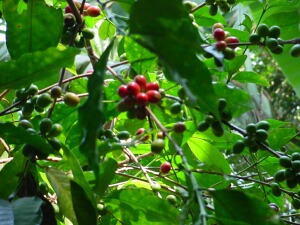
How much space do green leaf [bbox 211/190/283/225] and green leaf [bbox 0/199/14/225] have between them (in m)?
0.25

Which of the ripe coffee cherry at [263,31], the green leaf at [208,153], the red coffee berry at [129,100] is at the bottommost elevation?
the green leaf at [208,153]

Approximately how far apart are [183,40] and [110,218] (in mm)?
503

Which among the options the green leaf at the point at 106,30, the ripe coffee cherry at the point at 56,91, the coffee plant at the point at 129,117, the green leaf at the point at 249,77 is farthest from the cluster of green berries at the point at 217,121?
the green leaf at the point at 106,30

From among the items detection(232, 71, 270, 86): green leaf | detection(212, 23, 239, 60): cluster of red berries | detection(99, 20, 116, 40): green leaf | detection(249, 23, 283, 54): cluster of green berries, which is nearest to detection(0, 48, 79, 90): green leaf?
detection(212, 23, 239, 60): cluster of red berries

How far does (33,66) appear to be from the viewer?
0.72 metres

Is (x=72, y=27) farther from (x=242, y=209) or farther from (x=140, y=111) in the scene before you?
(x=242, y=209)

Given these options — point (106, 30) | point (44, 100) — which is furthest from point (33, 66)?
point (106, 30)

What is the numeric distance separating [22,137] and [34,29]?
7.4 inches

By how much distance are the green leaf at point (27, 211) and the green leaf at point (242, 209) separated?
0.73 ft

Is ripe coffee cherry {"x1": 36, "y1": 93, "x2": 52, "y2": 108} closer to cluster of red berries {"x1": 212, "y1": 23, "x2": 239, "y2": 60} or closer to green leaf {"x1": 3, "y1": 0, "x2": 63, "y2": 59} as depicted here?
green leaf {"x1": 3, "y1": 0, "x2": 63, "y2": 59}

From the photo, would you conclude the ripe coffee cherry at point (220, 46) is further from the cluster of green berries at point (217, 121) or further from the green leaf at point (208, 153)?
the green leaf at point (208, 153)

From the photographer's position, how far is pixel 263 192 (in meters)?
0.97

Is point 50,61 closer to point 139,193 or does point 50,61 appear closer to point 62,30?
point 62,30

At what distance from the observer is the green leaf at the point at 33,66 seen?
2.34ft
